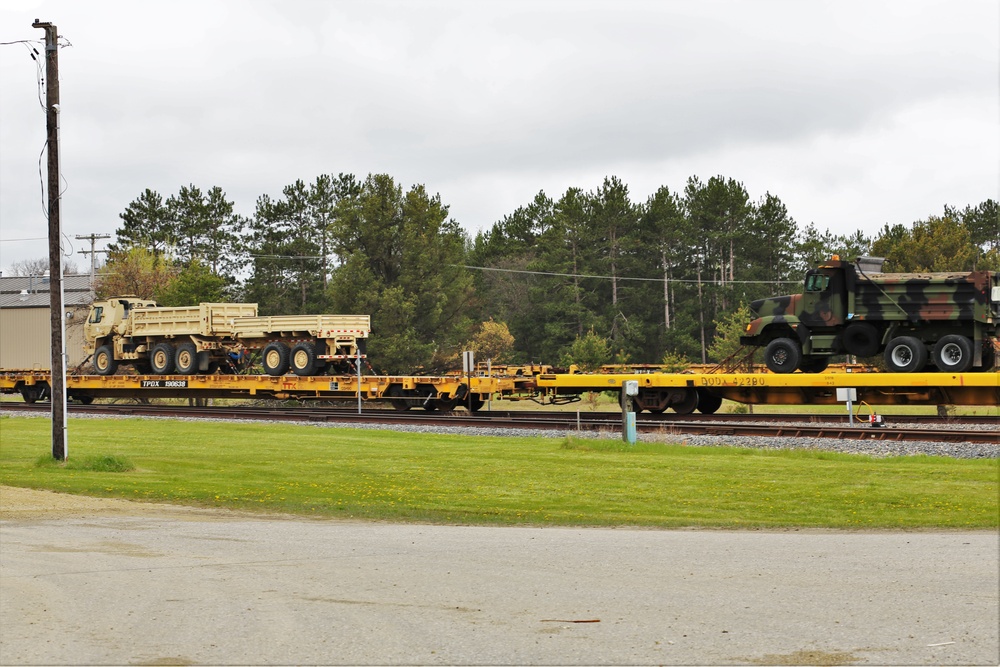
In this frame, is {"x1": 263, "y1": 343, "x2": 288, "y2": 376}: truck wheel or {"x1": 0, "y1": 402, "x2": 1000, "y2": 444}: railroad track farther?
{"x1": 263, "y1": 343, "x2": 288, "y2": 376}: truck wheel

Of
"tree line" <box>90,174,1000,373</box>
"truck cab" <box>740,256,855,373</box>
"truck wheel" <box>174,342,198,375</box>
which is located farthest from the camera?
"tree line" <box>90,174,1000,373</box>

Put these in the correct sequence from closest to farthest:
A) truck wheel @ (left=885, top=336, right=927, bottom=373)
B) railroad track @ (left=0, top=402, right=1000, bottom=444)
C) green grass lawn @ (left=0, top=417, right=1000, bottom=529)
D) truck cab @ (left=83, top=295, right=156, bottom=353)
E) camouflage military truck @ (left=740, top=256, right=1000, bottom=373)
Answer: green grass lawn @ (left=0, top=417, right=1000, bottom=529)
railroad track @ (left=0, top=402, right=1000, bottom=444)
camouflage military truck @ (left=740, top=256, right=1000, bottom=373)
truck wheel @ (left=885, top=336, right=927, bottom=373)
truck cab @ (left=83, top=295, right=156, bottom=353)

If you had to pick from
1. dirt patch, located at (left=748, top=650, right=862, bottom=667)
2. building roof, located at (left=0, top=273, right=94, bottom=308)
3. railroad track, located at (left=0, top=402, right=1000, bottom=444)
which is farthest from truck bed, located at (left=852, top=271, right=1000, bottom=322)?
building roof, located at (left=0, top=273, right=94, bottom=308)

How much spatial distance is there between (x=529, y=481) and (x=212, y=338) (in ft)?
78.2

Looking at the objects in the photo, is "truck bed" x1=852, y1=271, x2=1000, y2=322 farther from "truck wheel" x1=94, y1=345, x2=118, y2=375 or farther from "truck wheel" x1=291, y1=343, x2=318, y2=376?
"truck wheel" x1=94, y1=345, x2=118, y2=375

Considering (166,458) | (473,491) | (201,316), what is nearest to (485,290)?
(201,316)

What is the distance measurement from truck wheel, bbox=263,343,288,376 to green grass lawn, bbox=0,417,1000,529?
11417 mm

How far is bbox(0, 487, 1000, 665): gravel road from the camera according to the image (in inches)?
283

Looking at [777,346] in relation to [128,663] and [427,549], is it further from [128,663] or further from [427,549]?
[128,663]

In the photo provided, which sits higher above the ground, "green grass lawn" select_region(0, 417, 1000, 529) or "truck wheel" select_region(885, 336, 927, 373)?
"truck wheel" select_region(885, 336, 927, 373)

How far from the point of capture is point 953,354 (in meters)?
24.3

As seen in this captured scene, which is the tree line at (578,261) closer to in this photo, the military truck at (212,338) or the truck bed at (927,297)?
the military truck at (212,338)

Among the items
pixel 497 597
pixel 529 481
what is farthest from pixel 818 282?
pixel 497 597

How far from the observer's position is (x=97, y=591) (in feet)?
29.3
